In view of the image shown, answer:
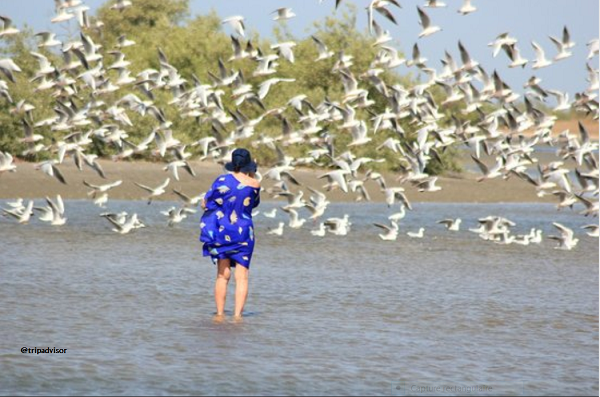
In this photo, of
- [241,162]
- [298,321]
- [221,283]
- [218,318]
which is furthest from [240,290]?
[241,162]

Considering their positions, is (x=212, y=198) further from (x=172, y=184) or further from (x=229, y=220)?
(x=172, y=184)

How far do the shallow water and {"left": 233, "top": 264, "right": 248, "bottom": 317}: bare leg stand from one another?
213 mm

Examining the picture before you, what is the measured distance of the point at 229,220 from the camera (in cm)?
1174

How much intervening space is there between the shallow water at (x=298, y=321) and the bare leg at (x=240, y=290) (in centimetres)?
21

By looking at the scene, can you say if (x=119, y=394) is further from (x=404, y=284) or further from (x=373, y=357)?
(x=404, y=284)

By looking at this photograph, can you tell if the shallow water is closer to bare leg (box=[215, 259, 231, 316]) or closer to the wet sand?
bare leg (box=[215, 259, 231, 316])

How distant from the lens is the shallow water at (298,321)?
9023 mm

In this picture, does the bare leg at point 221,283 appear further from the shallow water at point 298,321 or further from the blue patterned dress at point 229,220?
the shallow water at point 298,321

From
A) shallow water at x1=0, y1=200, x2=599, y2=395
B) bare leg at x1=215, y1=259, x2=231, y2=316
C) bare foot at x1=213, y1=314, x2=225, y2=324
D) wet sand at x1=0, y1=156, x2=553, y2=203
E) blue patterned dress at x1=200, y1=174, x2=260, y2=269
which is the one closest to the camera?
shallow water at x1=0, y1=200, x2=599, y2=395

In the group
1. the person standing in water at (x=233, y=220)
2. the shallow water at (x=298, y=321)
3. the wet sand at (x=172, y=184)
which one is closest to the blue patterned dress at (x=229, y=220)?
the person standing in water at (x=233, y=220)

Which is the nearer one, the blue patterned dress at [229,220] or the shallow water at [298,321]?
the shallow water at [298,321]

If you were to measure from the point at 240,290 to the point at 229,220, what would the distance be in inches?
24.2

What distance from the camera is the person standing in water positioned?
11.7 meters

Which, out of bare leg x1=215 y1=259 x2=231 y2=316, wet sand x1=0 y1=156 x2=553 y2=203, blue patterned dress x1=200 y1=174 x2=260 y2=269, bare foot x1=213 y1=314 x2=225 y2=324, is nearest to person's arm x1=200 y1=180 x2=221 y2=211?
blue patterned dress x1=200 y1=174 x2=260 y2=269
